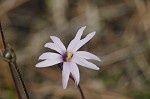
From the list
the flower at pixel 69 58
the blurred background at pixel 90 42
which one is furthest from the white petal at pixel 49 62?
the blurred background at pixel 90 42

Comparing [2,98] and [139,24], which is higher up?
[139,24]

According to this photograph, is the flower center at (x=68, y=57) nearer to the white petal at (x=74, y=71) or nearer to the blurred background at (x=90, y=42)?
the white petal at (x=74, y=71)

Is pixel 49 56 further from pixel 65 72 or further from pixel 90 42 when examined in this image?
pixel 90 42

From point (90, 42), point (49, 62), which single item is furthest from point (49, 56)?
point (90, 42)

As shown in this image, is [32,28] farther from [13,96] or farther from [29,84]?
[13,96]

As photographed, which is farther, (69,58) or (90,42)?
(90,42)

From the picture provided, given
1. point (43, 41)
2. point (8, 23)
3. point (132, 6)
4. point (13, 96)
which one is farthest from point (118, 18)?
point (13, 96)

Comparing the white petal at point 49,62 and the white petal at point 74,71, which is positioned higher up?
the white petal at point 49,62

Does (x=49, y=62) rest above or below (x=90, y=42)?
below
